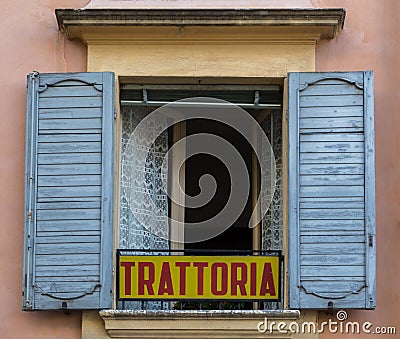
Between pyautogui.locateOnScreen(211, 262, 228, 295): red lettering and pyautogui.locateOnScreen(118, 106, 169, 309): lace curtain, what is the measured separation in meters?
0.49

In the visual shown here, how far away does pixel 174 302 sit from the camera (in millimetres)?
10648

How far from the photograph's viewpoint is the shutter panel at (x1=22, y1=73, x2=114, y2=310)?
1018cm

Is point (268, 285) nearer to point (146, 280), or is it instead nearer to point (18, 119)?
point (146, 280)

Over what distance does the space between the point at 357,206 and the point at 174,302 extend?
1.67 m

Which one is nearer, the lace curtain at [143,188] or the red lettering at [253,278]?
the red lettering at [253,278]

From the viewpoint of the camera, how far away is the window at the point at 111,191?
10.2 m

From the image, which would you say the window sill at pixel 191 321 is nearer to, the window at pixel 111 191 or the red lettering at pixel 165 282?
the window at pixel 111 191

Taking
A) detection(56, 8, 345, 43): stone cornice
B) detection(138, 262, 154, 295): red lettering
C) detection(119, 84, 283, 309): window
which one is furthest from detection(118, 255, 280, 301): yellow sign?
detection(56, 8, 345, 43): stone cornice

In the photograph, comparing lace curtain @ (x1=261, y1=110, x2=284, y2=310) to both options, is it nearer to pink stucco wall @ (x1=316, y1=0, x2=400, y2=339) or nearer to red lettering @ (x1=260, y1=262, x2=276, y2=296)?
red lettering @ (x1=260, y1=262, x2=276, y2=296)

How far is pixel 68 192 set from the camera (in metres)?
10.3

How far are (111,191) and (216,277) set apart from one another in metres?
1.07

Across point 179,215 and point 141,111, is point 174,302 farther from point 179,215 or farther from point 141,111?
point 141,111

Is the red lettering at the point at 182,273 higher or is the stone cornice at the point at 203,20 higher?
the stone cornice at the point at 203,20

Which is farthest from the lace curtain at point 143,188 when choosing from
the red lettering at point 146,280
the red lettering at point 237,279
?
the red lettering at point 237,279
